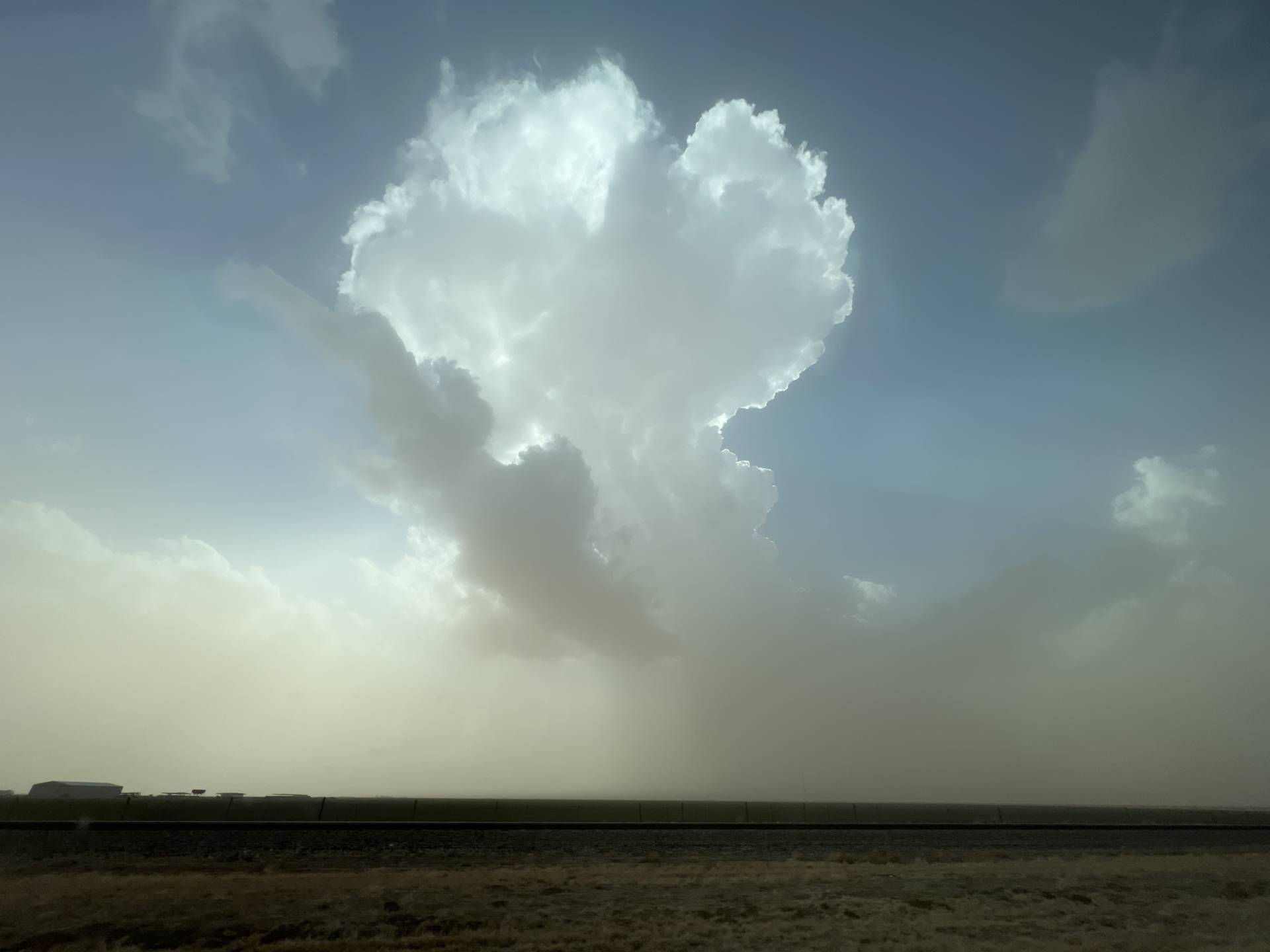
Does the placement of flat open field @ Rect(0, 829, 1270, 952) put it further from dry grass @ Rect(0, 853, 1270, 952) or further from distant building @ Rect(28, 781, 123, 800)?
distant building @ Rect(28, 781, 123, 800)

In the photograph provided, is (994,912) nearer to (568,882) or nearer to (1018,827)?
(568,882)

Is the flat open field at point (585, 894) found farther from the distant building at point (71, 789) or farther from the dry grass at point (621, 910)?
the distant building at point (71, 789)

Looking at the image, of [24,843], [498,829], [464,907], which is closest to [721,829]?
[498,829]

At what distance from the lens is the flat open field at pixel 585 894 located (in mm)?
12242

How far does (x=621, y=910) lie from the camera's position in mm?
14016

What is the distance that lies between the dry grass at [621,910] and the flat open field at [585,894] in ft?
0.19

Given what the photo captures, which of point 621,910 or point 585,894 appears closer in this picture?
point 621,910

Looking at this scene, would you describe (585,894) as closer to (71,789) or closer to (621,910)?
(621,910)

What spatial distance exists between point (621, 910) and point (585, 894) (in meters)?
1.31

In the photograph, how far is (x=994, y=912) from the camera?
15.1m

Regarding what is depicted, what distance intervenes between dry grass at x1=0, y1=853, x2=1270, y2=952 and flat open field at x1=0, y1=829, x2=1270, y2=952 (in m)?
0.06

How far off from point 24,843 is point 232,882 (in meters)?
A: 7.85

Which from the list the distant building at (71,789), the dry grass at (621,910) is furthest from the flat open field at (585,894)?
the distant building at (71,789)

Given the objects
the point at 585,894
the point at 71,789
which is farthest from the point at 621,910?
the point at 71,789
